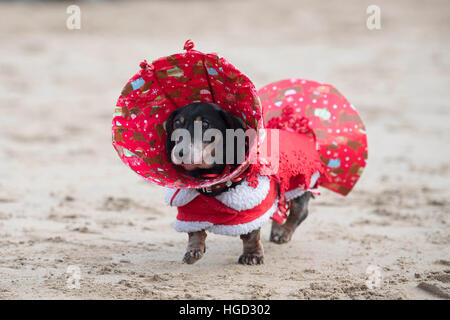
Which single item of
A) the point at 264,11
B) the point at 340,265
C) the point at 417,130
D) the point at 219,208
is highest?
the point at 264,11

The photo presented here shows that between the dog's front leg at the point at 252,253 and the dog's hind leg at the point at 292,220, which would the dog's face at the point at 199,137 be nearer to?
the dog's front leg at the point at 252,253

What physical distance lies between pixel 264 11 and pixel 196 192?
12021mm

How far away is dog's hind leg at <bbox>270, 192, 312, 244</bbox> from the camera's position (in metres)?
3.97

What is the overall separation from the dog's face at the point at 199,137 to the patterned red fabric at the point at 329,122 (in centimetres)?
72

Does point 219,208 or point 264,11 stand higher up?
Result: point 264,11

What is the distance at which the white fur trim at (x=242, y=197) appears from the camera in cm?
323

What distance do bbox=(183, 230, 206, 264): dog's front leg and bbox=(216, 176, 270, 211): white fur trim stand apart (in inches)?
9.8

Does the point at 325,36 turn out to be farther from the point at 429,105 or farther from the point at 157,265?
the point at 157,265

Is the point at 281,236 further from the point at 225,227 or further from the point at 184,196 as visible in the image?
the point at 184,196

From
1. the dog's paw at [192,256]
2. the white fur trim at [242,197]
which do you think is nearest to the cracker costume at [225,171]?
the white fur trim at [242,197]

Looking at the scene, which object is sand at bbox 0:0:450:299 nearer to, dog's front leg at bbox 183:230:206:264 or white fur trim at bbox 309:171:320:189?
dog's front leg at bbox 183:230:206:264

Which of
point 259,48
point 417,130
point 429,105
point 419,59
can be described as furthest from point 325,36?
point 417,130

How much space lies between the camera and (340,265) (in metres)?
3.55

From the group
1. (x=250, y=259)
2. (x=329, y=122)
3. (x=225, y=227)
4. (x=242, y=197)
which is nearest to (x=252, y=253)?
(x=250, y=259)
